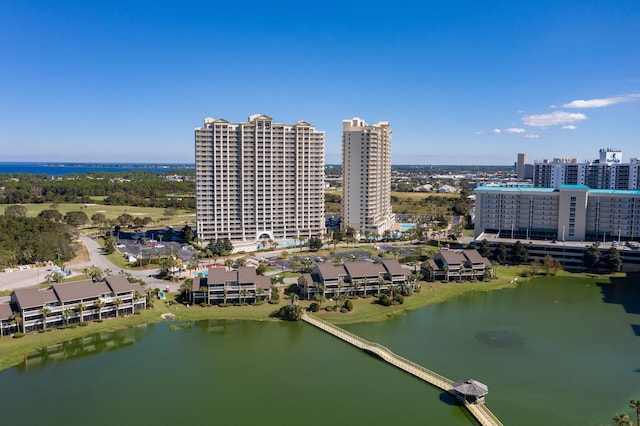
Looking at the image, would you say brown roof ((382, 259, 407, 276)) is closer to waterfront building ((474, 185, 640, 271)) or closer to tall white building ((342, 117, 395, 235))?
waterfront building ((474, 185, 640, 271))

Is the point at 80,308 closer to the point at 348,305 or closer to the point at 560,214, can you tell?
the point at 348,305

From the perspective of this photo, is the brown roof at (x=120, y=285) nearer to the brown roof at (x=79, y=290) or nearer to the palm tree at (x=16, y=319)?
the brown roof at (x=79, y=290)

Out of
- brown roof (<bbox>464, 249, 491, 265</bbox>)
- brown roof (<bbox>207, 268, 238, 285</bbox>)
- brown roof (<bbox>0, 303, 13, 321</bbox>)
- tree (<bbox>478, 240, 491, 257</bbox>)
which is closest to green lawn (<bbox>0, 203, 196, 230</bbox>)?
brown roof (<bbox>207, 268, 238, 285</bbox>)

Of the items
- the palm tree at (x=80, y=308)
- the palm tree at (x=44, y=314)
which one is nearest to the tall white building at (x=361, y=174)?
the palm tree at (x=80, y=308)

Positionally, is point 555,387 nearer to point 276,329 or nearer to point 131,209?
point 276,329

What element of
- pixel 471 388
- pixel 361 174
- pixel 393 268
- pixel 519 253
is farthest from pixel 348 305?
pixel 361 174
